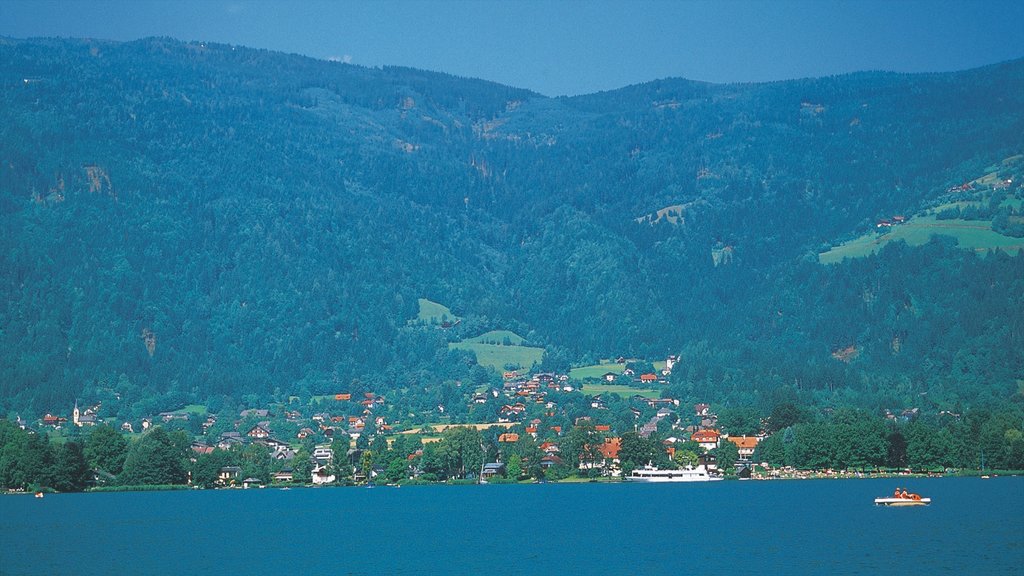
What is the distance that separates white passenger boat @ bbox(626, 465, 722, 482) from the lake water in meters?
32.0

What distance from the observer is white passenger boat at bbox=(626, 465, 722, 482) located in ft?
541

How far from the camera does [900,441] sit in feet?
492

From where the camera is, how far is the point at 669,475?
165125mm

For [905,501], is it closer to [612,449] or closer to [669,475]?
[669,475]

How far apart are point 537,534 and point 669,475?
8031 cm

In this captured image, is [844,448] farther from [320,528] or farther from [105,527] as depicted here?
[105,527]

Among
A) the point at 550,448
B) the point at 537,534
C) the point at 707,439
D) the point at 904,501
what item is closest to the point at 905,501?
the point at 904,501

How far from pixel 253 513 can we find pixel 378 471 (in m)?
59.8

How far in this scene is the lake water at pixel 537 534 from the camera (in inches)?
2736

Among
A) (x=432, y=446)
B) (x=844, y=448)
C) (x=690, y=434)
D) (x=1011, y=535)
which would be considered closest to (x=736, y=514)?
(x=1011, y=535)

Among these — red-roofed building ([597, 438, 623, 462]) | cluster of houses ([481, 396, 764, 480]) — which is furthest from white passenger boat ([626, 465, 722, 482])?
red-roofed building ([597, 438, 623, 462])

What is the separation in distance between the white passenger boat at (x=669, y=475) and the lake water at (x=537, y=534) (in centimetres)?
3202

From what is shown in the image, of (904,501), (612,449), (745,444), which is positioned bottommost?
(612,449)

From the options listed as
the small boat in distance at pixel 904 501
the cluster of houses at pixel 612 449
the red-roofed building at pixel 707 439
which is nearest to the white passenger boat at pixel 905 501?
the small boat in distance at pixel 904 501
